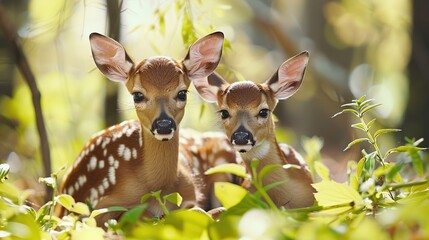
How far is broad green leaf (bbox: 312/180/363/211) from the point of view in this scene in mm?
1428

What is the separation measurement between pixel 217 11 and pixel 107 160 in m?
0.58

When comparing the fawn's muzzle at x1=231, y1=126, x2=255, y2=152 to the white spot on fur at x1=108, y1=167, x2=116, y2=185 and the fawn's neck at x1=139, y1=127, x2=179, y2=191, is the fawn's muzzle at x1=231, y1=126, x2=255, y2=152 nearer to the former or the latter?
the fawn's neck at x1=139, y1=127, x2=179, y2=191

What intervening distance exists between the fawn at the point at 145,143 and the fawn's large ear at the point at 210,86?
33 mm

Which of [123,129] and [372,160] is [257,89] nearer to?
[123,129]

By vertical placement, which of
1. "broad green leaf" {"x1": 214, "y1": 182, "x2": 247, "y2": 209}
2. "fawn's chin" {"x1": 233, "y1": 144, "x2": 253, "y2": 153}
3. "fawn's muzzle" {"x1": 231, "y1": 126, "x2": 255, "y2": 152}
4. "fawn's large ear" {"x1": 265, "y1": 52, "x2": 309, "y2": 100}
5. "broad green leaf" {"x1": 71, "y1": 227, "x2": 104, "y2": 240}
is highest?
"fawn's large ear" {"x1": 265, "y1": 52, "x2": 309, "y2": 100}

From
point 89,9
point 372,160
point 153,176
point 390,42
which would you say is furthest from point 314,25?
point 372,160

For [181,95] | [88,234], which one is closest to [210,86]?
[181,95]

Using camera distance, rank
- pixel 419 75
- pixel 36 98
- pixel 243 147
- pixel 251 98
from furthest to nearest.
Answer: pixel 419 75, pixel 36 98, pixel 251 98, pixel 243 147

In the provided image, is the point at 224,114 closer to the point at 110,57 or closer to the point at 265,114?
the point at 265,114

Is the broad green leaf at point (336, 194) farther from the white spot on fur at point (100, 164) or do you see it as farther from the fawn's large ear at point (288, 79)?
the white spot on fur at point (100, 164)

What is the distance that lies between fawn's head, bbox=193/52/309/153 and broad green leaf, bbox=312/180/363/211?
0.66m

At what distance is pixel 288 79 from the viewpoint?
7.52ft

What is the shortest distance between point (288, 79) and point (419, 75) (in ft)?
12.3

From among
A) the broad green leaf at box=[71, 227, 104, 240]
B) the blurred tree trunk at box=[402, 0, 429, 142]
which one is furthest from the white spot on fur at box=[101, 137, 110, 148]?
the blurred tree trunk at box=[402, 0, 429, 142]
